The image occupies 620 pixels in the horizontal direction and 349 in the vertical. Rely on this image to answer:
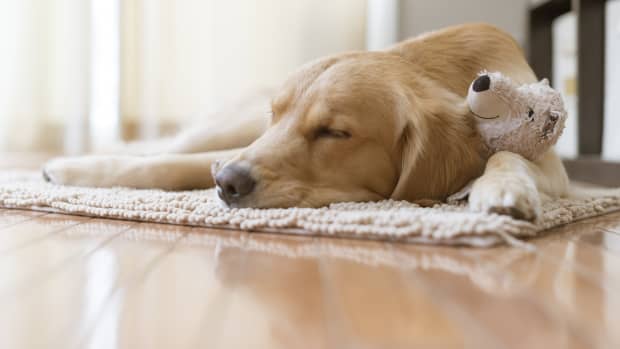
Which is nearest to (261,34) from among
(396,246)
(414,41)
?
(414,41)

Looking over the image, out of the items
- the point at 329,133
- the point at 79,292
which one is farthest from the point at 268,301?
the point at 329,133

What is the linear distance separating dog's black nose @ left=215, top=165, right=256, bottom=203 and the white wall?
3.19 metres

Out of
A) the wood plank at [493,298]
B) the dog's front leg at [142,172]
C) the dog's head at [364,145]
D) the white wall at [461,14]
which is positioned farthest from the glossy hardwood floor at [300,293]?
the white wall at [461,14]

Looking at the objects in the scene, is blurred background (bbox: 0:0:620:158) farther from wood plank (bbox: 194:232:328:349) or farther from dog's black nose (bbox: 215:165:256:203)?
wood plank (bbox: 194:232:328:349)

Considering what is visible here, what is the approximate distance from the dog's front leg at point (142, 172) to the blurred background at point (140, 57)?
2.64 m

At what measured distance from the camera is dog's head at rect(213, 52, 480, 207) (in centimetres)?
154

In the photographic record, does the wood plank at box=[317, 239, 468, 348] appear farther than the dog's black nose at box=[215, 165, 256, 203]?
No

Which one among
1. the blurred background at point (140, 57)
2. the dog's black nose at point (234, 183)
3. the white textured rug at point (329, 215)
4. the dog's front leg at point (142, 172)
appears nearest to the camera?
the white textured rug at point (329, 215)

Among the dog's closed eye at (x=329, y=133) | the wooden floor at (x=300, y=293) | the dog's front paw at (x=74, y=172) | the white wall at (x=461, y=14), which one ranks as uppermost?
the white wall at (x=461, y=14)

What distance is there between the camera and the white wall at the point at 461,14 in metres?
4.23

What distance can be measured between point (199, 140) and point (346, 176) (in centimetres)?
105

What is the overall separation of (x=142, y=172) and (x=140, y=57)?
313 centimetres

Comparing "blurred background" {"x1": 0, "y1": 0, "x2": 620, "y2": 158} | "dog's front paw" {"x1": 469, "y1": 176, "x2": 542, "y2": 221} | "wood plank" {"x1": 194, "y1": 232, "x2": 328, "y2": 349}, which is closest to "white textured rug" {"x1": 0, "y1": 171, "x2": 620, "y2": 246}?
"dog's front paw" {"x1": 469, "y1": 176, "x2": 542, "y2": 221}

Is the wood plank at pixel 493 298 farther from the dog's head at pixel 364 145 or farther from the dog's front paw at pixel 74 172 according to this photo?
the dog's front paw at pixel 74 172
